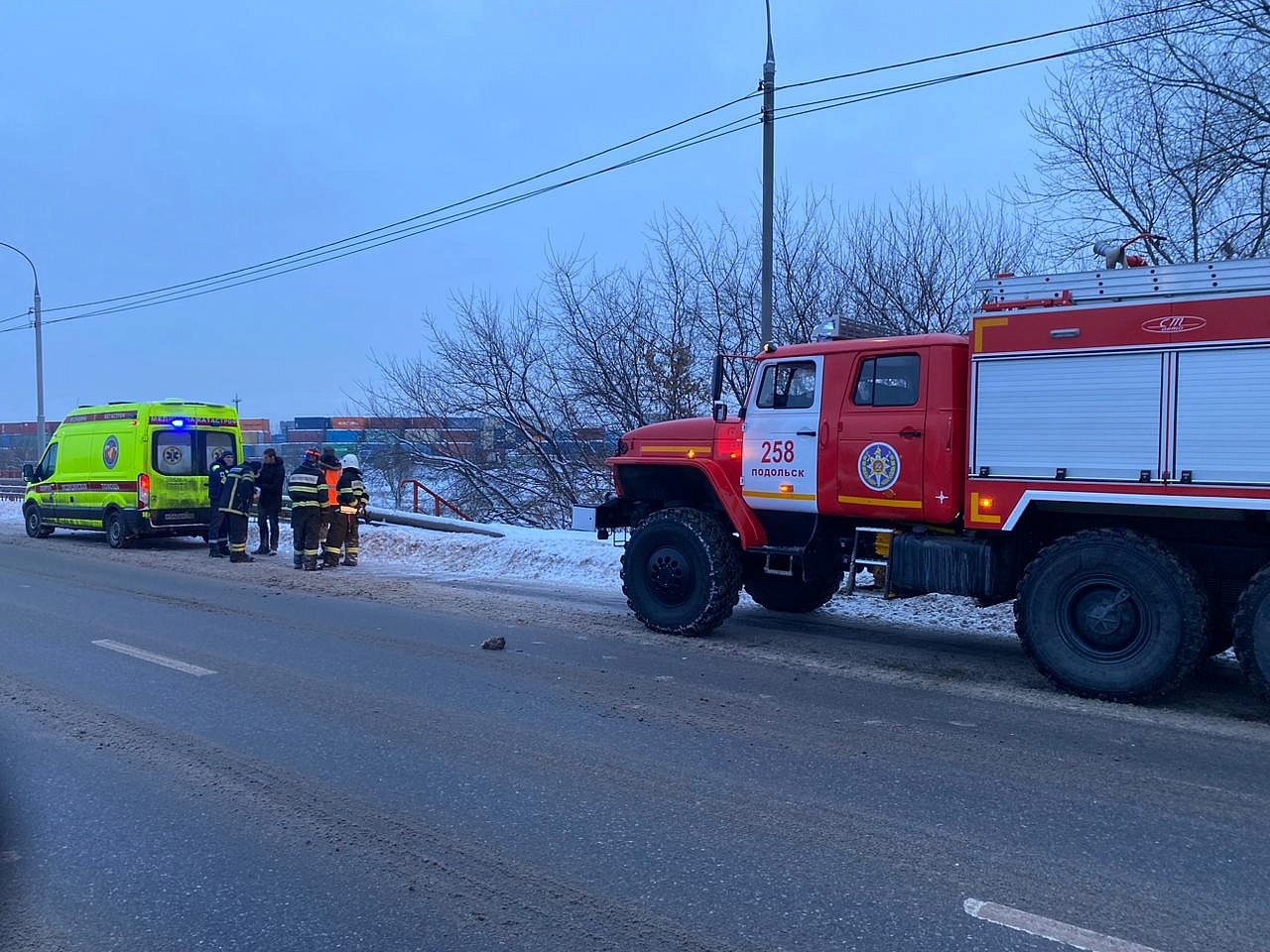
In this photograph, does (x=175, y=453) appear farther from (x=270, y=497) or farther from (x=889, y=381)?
(x=889, y=381)

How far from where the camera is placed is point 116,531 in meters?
16.8

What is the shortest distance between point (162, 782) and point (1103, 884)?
421 centimetres

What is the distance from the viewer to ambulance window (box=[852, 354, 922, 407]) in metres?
7.76

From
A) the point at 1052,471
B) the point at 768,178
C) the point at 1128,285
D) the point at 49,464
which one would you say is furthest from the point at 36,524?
the point at 1128,285

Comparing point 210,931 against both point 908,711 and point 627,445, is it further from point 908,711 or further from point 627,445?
point 627,445

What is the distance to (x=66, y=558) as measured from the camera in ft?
50.8

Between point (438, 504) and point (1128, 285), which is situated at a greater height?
point (1128, 285)

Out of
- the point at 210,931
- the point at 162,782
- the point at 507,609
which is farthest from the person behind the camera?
the point at 507,609

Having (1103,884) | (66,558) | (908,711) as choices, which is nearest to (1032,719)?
(908,711)

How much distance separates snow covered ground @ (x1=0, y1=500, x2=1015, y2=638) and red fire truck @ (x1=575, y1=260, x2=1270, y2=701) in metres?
1.69

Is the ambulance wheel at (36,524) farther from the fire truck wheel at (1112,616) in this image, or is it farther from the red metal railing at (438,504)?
the fire truck wheel at (1112,616)

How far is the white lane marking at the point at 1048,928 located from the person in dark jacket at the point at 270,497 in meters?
13.7

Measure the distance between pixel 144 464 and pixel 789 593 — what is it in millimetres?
11291

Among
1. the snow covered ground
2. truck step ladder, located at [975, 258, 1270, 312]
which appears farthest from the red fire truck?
the snow covered ground
